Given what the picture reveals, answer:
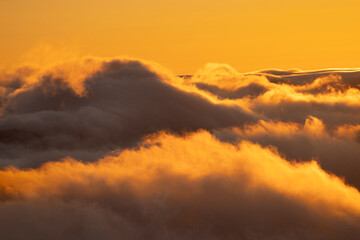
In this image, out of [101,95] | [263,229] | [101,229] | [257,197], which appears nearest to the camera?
[101,229]

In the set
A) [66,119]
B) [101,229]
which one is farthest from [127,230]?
[66,119]

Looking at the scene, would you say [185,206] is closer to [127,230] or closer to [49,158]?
[127,230]

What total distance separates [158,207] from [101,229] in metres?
9.02

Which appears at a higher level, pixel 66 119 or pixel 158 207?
pixel 66 119

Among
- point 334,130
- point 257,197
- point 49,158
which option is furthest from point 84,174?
point 334,130

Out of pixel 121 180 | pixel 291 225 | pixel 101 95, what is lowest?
pixel 291 225

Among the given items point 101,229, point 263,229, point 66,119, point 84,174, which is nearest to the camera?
point 101,229

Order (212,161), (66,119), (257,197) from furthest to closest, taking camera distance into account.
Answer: (66,119) < (212,161) < (257,197)

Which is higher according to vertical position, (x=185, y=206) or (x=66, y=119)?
(x=66, y=119)

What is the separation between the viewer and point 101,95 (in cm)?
19250

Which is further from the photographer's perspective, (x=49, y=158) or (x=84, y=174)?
(x=49, y=158)

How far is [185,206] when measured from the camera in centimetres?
5997

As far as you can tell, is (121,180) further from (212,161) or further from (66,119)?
(66,119)

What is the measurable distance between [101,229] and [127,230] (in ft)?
9.72
